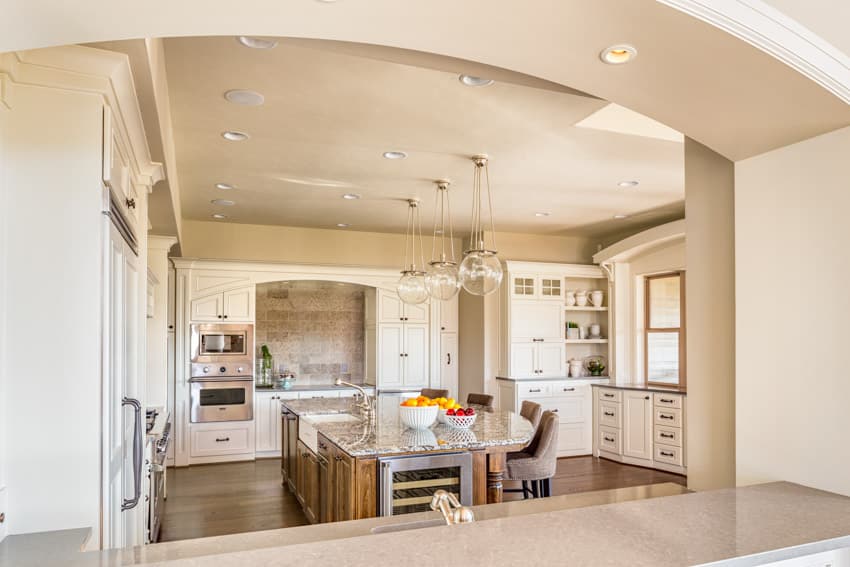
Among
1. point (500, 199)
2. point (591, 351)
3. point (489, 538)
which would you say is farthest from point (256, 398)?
point (489, 538)

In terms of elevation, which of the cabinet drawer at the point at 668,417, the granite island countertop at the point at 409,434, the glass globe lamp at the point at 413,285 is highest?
the glass globe lamp at the point at 413,285

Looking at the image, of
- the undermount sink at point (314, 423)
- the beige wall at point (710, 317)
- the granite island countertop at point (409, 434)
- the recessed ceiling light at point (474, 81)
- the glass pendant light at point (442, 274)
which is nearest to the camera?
the beige wall at point (710, 317)

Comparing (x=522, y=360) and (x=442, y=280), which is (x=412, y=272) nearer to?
(x=442, y=280)

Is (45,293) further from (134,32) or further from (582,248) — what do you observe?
(582,248)

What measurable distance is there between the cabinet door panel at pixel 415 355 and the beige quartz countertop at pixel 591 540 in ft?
20.0

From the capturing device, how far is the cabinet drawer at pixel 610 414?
23.7 feet

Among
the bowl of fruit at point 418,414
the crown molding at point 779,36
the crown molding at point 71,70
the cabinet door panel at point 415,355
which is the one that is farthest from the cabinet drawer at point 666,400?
the crown molding at point 71,70

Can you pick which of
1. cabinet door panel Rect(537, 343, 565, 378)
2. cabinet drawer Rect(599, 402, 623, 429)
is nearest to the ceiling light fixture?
cabinet door panel Rect(537, 343, 565, 378)

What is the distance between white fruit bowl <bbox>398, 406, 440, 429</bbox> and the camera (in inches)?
163

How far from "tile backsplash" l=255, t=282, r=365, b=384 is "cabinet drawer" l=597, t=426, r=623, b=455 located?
10.3 feet

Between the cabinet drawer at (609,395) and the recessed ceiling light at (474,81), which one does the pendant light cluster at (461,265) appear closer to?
the recessed ceiling light at (474,81)

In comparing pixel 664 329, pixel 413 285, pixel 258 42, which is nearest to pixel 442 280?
pixel 413 285

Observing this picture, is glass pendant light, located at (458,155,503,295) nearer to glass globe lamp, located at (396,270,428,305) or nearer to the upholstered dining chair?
glass globe lamp, located at (396,270,428,305)

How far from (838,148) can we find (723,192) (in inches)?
18.7
